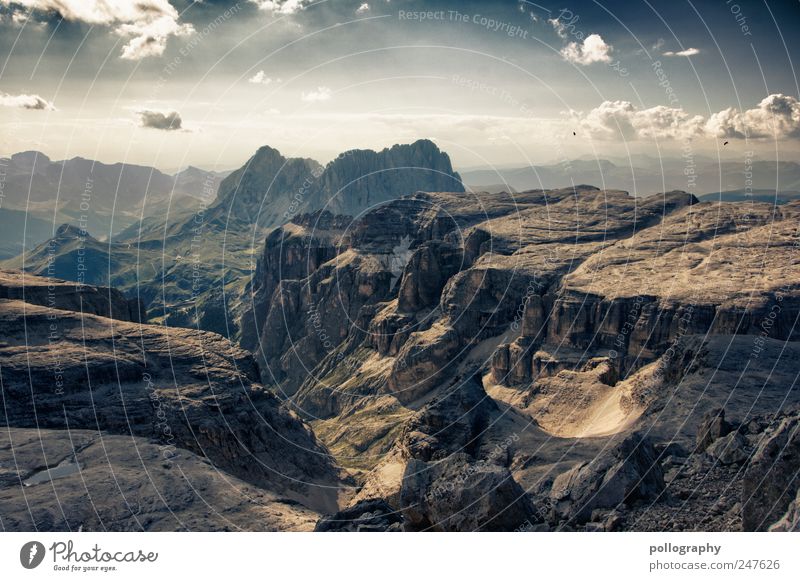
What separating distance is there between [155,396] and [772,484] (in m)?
87.1

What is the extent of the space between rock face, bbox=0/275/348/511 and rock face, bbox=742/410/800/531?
72.4 m

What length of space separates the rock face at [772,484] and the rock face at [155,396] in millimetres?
72358

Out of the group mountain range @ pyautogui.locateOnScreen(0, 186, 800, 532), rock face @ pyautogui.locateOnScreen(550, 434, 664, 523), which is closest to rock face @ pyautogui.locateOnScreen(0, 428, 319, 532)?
mountain range @ pyautogui.locateOnScreen(0, 186, 800, 532)

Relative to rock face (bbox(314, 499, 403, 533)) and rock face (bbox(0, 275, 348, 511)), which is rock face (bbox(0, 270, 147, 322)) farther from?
rock face (bbox(314, 499, 403, 533))

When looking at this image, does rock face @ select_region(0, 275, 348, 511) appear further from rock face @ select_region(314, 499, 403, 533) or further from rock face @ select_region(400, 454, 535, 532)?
rock face @ select_region(400, 454, 535, 532)

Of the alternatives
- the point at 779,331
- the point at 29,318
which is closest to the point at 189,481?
the point at 29,318

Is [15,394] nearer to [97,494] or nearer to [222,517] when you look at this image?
[97,494]

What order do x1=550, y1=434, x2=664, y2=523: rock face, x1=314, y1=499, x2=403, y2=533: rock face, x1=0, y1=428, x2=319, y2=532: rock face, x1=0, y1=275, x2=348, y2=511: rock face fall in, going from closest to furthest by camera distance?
x1=550, y1=434, x2=664, y2=523: rock face, x1=314, y1=499, x2=403, y2=533: rock face, x1=0, y1=428, x2=319, y2=532: rock face, x1=0, y1=275, x2=348, y2=511: rock face

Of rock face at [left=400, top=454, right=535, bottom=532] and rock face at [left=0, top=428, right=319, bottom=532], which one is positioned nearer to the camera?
rock face at [left=400, top=454, right=535, bottom=532]

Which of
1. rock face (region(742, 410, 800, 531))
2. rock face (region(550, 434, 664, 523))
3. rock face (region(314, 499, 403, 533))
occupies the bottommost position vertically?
rock face (region(314, 499, 403, 533))

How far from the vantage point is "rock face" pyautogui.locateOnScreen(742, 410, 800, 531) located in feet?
164

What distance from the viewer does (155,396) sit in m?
114

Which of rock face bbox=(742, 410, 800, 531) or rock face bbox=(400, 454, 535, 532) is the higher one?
rock face bbox=(742, 410, 800, 531)

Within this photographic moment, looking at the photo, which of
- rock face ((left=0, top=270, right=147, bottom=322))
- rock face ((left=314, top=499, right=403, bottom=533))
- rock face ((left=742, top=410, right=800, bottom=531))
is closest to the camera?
rock face ((left=742, top=410, right=800, bottom=531))
